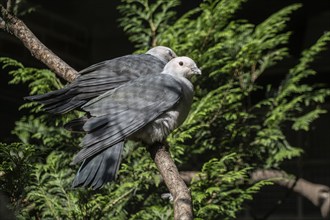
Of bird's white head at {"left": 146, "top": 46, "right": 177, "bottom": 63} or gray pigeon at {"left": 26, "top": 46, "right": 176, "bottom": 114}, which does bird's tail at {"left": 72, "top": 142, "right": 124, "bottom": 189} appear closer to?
gray pigeon at {"left": 26, "top": 46, "right": 176, "bottom": 114}

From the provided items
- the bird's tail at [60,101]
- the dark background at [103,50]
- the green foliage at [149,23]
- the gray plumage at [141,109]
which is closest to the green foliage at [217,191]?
the gray plumage at [141,109]

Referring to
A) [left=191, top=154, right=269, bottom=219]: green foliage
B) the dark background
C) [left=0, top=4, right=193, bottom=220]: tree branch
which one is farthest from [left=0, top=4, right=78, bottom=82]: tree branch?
the dark background

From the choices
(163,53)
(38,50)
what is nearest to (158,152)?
(38,50)

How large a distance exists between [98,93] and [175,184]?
59 centimetres

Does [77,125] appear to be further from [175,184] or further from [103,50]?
[103,50]

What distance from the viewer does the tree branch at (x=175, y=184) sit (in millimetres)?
1974

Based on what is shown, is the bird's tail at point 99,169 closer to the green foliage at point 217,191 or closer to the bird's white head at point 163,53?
the green foliage at point 217,191

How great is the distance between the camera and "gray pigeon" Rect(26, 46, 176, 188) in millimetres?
2301

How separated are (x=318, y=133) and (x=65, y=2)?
93.2 inches

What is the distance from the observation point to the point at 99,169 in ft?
7.57

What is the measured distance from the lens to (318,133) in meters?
5.97

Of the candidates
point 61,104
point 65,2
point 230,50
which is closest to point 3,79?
point 65,2

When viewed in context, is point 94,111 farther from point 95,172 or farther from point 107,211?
point 107,211

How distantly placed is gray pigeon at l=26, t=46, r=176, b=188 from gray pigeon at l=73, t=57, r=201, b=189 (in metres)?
0.02
